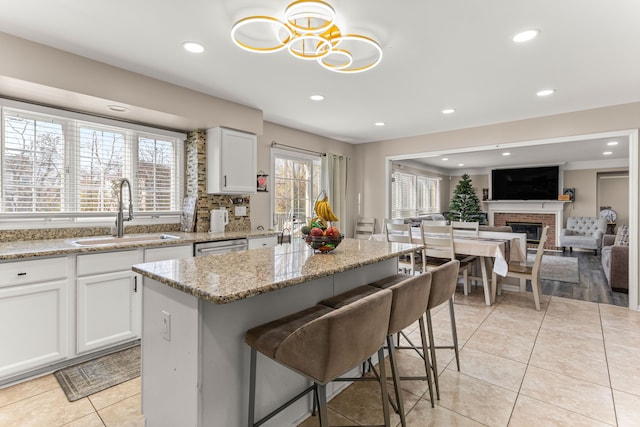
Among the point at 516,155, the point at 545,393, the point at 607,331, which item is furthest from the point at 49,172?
the point at 516,155

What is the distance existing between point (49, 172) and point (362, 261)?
117 inches

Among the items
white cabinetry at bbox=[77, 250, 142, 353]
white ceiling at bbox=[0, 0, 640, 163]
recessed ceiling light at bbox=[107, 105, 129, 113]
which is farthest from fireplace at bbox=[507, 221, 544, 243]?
recessed ceiling light at bbox=[107, 105, 129, 113]

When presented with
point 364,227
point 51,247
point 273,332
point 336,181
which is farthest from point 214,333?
point 364,227

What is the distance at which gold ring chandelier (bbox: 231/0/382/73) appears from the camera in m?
1.89

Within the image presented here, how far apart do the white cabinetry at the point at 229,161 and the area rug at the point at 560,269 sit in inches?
203

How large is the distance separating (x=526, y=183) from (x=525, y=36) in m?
8.02

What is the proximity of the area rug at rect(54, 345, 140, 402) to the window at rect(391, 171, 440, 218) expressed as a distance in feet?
18.5

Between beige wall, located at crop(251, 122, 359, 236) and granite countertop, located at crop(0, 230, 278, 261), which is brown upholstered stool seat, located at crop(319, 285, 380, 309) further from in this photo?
beige wall, located at crop(251, 122, 359, 236)

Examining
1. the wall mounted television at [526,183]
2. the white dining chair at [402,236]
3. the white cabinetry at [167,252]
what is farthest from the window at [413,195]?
the white cabinetry at [167,252]

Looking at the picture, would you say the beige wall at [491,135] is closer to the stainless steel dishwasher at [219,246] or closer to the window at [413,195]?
the window at [413,195]

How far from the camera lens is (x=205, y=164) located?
3.89m

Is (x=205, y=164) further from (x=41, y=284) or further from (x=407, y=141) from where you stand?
(x=407, y=141)

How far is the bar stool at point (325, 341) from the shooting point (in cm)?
123

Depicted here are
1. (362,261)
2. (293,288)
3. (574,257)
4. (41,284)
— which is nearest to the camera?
(293,288)
